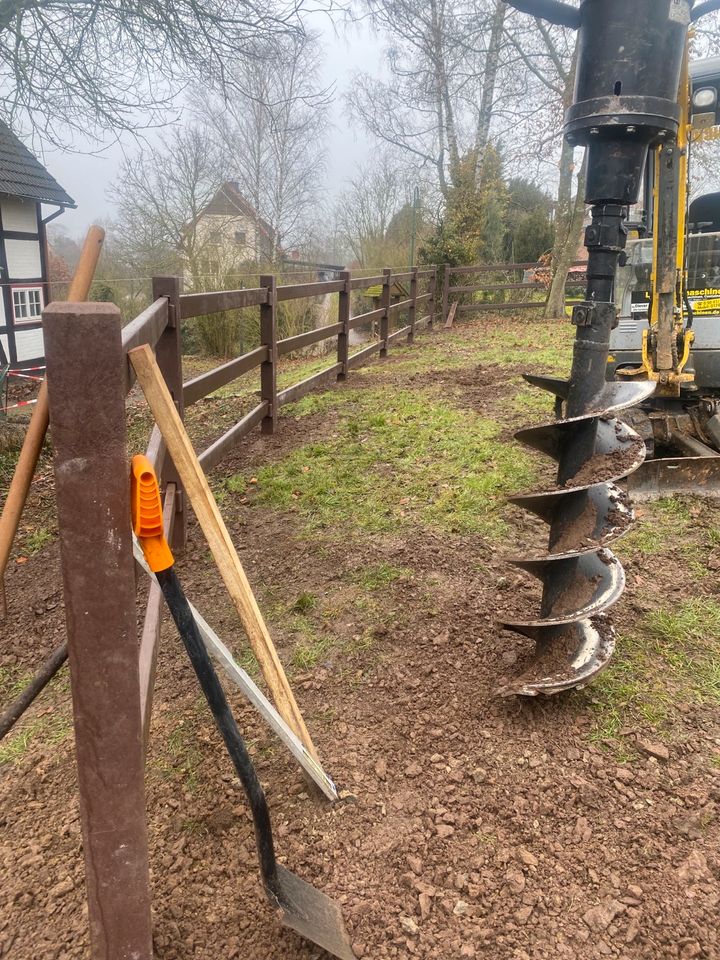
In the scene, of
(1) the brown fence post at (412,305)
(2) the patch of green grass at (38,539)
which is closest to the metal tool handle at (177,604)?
(2) the patch of green grass at (38,539)

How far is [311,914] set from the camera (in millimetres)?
1788

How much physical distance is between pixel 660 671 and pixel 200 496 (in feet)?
7.19

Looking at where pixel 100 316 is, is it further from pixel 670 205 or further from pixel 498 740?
pixel 670 205

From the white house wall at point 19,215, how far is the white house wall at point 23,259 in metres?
0.30

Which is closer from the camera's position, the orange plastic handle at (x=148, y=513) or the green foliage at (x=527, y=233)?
the orange plastic handle at (x=148, y=513)

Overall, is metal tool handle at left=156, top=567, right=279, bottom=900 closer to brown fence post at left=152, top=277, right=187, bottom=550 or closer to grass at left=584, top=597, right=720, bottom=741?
grass at left=584, top=597, right=720, bottom=741

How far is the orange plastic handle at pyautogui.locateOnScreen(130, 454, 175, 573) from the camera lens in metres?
1.31

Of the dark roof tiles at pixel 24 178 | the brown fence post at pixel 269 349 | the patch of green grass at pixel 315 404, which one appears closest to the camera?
the brown fence post at pixel 269 349

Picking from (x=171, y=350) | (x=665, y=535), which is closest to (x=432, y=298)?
(x=665, y=535)

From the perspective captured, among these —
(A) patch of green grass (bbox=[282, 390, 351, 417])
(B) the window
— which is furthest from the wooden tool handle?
(B) the window

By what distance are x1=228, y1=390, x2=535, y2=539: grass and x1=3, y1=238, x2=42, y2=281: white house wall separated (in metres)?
12.0

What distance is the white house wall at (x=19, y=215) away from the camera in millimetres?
14993

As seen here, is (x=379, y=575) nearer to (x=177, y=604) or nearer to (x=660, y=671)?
(x=660, y=671)

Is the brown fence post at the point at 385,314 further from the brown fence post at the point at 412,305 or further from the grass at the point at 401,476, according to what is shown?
the grass at the point at 401,476
